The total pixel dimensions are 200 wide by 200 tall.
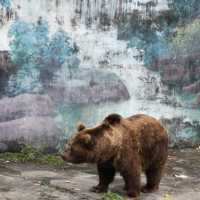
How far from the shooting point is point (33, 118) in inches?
415

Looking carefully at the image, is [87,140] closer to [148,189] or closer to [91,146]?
[91,146]

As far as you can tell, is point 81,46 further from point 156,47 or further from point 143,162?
point 143,162

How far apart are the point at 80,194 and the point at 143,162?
2.94 feet

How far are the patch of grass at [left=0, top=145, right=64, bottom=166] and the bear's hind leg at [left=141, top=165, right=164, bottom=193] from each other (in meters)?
1.87

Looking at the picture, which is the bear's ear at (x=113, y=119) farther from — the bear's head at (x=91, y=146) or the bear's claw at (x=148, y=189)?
the bear's claw at (x=148, y=189)

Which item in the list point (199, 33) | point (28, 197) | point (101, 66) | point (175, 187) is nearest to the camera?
point (28, 197)

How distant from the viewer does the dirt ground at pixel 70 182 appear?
824 cm

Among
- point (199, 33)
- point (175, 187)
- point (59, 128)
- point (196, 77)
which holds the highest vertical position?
point (199, 33)

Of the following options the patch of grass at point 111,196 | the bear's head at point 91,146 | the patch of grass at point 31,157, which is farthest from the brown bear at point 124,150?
Answer: the patch of grass at point 31,157

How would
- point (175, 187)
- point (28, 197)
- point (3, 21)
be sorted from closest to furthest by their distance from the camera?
point (28, 197) < point (175, 187) < point (3, 21)

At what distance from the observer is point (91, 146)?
310 inches

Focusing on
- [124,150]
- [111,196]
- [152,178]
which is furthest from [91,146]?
[152,178]

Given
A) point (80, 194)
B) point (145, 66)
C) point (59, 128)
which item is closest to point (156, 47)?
point (145, 66)

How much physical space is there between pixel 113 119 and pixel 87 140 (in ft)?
1.75
